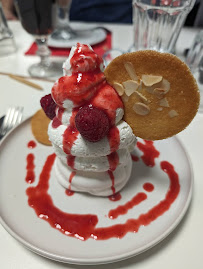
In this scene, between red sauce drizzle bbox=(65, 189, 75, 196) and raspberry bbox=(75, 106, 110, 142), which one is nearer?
raspberry bbox=(75, 106, 110, 142)

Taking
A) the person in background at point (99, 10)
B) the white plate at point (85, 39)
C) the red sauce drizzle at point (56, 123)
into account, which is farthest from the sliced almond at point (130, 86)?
the person in background at point (99, 10)

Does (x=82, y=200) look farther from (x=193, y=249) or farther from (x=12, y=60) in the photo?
(x=12, y=60)

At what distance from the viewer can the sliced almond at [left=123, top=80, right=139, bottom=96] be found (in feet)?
2.17

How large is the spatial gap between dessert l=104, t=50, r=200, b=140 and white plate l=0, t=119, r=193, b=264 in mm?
230

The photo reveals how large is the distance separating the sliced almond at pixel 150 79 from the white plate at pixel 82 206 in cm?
38

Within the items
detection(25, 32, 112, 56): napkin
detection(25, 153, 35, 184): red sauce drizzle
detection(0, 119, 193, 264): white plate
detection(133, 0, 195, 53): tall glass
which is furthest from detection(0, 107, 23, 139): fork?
detection(133, 0, 195, 53): tall glass

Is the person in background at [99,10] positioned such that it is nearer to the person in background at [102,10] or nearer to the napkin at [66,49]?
the person in background at [102,10]

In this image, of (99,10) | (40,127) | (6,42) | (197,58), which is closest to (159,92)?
(40,127)

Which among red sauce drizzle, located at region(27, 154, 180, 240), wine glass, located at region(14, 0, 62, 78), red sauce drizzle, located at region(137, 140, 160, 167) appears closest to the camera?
red sauce drizzle, located at region(27, 154, 180, 240)

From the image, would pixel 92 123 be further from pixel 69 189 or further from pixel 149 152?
pixel 149 152

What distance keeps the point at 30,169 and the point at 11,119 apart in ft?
1.09

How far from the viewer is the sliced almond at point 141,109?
0.68 metres

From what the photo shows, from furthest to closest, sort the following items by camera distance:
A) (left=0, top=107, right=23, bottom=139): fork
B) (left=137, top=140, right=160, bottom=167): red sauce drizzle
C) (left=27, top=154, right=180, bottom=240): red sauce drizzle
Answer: (left=0, top=107, right=23, bottom=139): fork, (left=137, top=140, right=160, bottom=167): red sauce drizzle, (left=27, top=154, right=180, bottom=240): red sauce drizzle

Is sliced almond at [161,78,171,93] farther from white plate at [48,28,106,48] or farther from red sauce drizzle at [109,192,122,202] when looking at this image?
white plate at [48,28,106,48]
